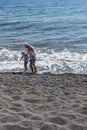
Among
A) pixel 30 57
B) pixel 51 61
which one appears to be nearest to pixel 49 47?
pixel 51 61

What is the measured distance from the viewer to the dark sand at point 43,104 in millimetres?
7621

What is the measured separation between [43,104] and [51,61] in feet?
29.6

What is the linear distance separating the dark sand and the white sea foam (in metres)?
3.50

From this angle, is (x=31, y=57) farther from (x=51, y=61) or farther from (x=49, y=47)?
(x=49, y=47)

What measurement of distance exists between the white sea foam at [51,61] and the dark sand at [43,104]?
11.5ft

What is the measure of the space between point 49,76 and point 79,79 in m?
1.39

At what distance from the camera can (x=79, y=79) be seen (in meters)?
13.1

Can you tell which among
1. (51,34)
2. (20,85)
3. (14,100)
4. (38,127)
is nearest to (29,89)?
(20,85)

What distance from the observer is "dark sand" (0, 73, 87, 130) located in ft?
25.0

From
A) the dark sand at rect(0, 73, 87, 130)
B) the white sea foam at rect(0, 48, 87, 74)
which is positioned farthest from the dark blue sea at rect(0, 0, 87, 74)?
the dark sand at rect(0, 73, 87, 130)

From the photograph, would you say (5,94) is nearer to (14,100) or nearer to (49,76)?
(14,100)

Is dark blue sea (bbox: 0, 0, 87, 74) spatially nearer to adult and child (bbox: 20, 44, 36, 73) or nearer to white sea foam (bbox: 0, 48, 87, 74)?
white sea foam (bbox: 0, 48, 87, 74)

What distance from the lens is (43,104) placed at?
9062mm

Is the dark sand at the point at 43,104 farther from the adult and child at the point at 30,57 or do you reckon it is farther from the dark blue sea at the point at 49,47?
the dark blue sea at the point at 49,47
